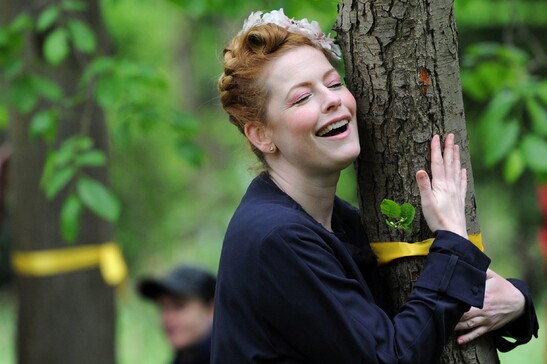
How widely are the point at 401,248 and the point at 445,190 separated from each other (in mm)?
190

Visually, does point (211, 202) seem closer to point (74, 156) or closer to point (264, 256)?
point (74, 156)

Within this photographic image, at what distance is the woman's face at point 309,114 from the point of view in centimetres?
208

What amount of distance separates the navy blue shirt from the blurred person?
2653 millimetres

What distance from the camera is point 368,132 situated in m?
2.24

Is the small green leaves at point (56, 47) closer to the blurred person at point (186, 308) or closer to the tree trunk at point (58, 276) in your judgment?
the tree trunk at point (58, 276)

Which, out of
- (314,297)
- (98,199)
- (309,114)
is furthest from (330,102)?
(98,199)

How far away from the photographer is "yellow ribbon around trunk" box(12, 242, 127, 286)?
457 centimetres

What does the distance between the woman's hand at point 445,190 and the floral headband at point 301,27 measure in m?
0.33

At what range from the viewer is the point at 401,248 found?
2.21 m

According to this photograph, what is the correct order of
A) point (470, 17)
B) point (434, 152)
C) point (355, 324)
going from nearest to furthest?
point (355, 324), point (434, 152), point (470, 17)

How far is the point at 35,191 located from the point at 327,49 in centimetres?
274

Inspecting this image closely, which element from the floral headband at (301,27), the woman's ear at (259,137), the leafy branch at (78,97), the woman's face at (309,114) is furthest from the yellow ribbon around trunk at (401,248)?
the leafy branch at (78,97)

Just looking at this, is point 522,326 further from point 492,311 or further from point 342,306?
point 342,306

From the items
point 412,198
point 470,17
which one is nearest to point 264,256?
point 412,198
